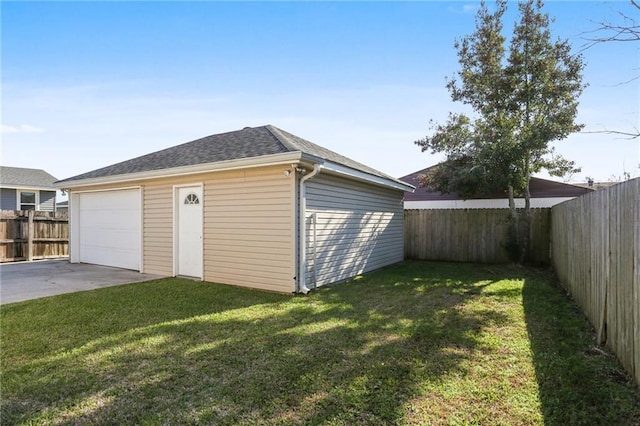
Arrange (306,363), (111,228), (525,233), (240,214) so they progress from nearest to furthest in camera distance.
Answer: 1. (306,363)
2. (240,214)
3. (111,228)
4. (525,233)

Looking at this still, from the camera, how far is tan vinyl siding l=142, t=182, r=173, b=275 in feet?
27.6

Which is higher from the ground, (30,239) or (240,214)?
(240,214)

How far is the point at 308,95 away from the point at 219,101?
2559mm

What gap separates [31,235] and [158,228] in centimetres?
635

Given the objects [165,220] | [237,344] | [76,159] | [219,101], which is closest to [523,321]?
[237,344]

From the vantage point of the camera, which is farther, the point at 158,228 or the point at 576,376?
the point at 158,228

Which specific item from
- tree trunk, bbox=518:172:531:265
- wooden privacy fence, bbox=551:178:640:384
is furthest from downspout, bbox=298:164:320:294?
tree trunk, bbox=518:172:531:265

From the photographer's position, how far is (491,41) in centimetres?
1017

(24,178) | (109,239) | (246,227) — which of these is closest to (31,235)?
(109,239)

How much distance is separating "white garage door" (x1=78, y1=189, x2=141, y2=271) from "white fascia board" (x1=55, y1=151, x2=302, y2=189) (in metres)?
0.41

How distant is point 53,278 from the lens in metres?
8.07

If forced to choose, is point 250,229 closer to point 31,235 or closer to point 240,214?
point 240,214

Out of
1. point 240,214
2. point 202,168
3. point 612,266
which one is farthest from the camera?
point 202,168

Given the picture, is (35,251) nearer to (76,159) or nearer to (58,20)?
(76,159)
